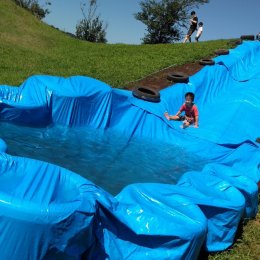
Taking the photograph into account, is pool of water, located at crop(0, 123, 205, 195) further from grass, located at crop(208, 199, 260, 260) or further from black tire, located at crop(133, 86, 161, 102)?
grass, located at crop(208, 199, 260, 260)

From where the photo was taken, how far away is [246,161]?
538cm

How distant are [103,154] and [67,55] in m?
6.94

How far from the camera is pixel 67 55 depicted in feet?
40.3

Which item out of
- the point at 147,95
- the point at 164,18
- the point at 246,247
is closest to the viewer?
the point at 246,247

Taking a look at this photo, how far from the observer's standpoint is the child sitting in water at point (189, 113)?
25.2ft

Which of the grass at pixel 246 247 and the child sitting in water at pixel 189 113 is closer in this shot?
the grass at pixel 246 247

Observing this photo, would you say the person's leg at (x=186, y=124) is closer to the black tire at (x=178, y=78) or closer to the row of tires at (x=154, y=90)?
the row of tires at (x=154, y=90)

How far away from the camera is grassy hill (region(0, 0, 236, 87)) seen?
10.0m

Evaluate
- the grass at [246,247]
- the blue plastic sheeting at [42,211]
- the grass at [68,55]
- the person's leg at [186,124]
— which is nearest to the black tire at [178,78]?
the grass at [68,55]

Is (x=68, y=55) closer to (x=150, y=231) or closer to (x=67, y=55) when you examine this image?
(x=67, y=55)

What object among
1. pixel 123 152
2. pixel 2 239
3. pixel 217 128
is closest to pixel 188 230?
pixel 2 239

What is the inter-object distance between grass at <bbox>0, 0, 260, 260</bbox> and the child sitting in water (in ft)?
6.99

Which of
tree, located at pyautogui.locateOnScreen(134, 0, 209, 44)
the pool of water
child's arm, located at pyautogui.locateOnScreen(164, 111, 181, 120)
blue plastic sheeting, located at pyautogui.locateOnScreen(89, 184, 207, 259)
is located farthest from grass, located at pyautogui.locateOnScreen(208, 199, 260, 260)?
tree, located at pyautogui.locateOnScreen(134, 0, 209, 44)

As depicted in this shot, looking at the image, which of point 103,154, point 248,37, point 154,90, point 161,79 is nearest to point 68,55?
point 161,79
